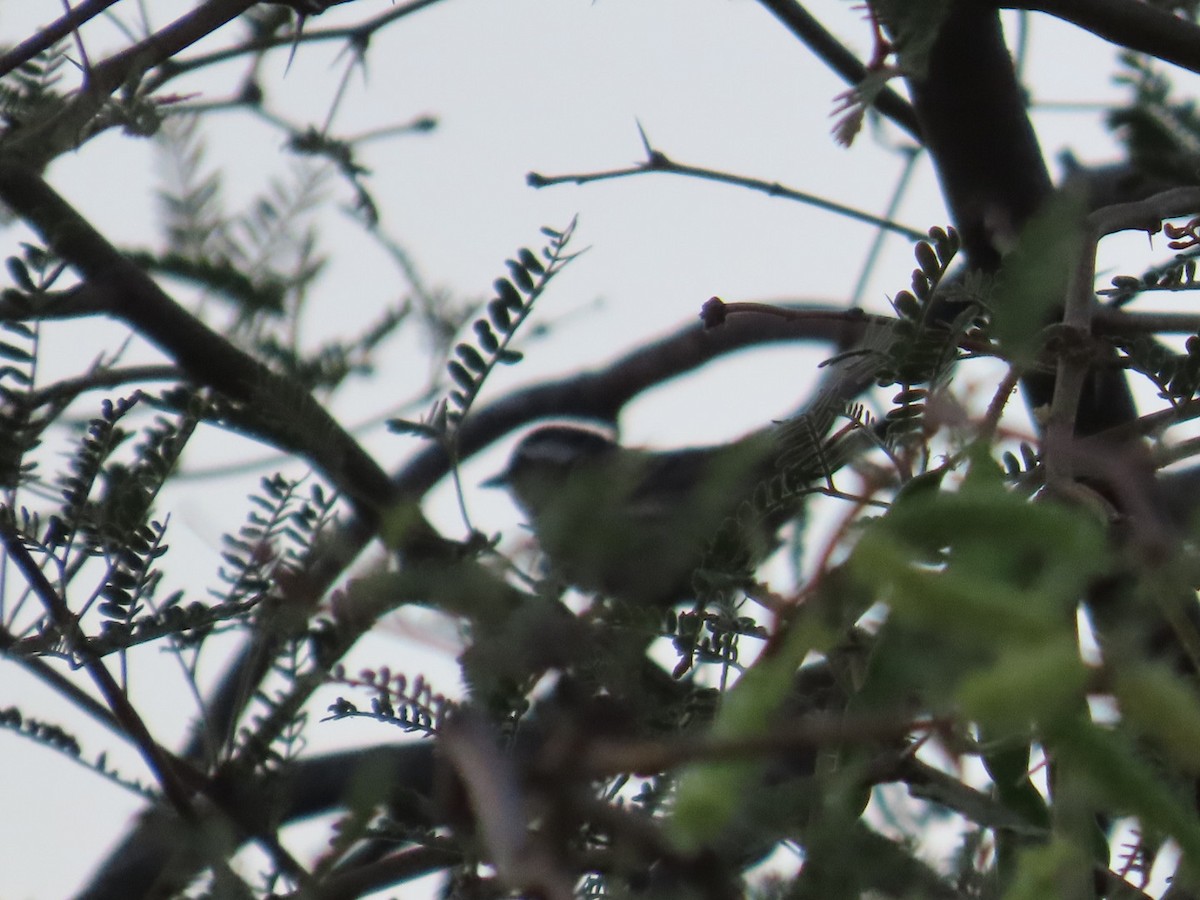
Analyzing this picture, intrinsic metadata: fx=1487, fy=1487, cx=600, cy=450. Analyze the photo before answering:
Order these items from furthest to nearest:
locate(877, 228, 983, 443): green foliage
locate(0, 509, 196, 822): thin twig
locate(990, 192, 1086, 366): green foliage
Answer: locate(0, 509, 196, 822): thin twig < locate(877, 228, 983, 443): green foliage < locate(990, 192, 1086, 366): green foliage

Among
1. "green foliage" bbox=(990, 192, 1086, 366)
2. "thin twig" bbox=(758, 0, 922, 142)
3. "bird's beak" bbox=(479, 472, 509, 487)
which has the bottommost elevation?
"green foliage" bbox=(990, 192, 1086, 366)

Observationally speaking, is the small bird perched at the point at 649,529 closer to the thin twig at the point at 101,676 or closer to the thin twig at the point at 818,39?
the thin twig at the point at 101,676

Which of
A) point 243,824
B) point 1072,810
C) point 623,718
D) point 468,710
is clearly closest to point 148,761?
point 243,824

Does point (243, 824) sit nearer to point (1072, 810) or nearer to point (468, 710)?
point (468, 710)

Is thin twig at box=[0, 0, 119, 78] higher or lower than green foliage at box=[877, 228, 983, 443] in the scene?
higher

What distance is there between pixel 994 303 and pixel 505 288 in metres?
0.37

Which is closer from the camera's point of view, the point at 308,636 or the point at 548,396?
the point at 308,636

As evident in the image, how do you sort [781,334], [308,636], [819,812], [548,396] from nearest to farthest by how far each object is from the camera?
[819,812]
[308,636]
[781,334]
[548,396]

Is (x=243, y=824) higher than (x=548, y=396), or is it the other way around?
(x=548, y=396)

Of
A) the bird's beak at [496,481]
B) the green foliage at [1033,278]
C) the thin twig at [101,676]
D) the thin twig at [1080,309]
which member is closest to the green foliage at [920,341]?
the thin twig at [1080,309]

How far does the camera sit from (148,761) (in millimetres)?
839

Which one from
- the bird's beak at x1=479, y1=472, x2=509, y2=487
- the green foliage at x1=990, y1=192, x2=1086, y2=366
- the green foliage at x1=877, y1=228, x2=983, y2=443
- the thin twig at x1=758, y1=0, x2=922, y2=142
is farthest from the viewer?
the bird's beak at x1=479, y1=472, x2=509, y2=487

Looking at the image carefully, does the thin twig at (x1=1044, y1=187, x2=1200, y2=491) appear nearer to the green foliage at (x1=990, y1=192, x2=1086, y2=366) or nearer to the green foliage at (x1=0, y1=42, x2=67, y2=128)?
the green foliage at (x1=990, y1=192, x2=1086, y2=366)

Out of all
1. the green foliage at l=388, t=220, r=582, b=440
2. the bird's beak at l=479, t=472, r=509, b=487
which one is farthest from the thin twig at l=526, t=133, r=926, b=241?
the bird's beak at l=479, t=472, r=509, b=487
